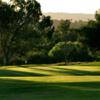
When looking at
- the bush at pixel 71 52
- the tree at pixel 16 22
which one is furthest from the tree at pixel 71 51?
the tree at pixel 16 22

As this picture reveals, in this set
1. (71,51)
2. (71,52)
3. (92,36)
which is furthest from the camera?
(71,52)

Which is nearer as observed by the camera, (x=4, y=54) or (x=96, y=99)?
(x=96, y=99)

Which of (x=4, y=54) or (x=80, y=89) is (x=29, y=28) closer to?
(x=4, y=54)

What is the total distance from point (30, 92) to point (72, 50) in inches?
1841

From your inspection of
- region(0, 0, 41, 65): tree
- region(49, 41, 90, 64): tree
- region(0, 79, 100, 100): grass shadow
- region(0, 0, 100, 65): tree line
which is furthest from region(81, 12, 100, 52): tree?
region(0, 79, 100, 100): grass shadow

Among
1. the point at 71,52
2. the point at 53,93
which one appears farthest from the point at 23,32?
the point at 53,93

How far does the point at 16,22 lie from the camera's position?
72.7 m

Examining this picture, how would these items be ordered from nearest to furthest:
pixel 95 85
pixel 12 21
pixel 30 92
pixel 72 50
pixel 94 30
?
pixel 30 92, pixel 95 85, pixel 94 30, pixel 72 50, pixel 12 21

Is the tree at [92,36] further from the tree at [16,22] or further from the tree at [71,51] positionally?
the tree at [16,22]

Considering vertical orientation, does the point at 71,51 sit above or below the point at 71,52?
above

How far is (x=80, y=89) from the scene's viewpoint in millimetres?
13086

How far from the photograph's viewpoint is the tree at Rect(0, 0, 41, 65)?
71500mm

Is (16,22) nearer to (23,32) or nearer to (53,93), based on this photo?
(23,32)

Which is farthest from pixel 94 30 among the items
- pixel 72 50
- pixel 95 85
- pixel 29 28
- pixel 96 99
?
pixel 96 99
